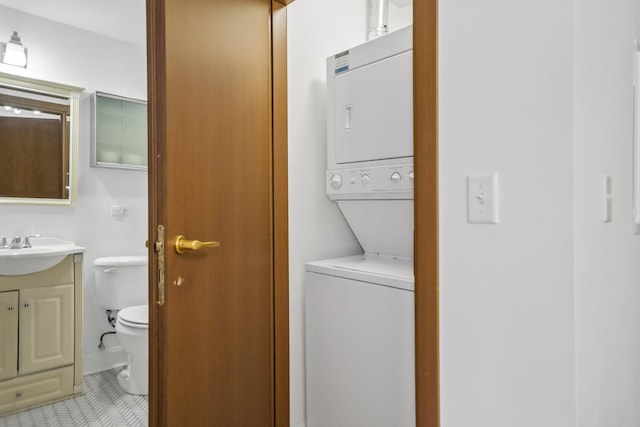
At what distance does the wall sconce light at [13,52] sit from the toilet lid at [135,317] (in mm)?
1688

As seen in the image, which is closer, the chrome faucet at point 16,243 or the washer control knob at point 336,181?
the washer control knob at point 336,181

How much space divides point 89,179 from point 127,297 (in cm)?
88

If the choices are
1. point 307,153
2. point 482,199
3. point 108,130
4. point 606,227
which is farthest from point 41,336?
point 606,227

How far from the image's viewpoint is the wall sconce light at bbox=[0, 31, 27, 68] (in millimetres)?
2443

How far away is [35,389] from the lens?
2320mm

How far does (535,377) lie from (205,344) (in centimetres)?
102

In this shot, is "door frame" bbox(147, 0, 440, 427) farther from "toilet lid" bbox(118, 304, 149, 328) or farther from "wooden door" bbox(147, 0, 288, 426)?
"toilet lid" bbox(118, 304, 149, 328)

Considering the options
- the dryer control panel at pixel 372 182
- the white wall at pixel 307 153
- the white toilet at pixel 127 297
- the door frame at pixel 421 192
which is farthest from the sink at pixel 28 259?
the dryer control panel at pixel 372 182

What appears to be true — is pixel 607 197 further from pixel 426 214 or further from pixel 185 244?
pixel 185 244

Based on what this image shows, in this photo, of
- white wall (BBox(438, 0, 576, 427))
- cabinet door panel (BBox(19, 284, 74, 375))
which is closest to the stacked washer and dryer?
white wall (BBox(438, 0, 576, 427))

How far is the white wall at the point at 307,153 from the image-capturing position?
176 centimetres

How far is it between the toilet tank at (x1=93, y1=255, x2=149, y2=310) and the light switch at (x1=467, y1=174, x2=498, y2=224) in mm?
2319

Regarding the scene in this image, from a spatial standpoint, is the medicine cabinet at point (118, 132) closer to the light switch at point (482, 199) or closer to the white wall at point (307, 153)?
the white wall at point (307, 153)

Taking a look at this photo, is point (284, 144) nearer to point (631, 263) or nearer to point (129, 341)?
point (631, 263)
